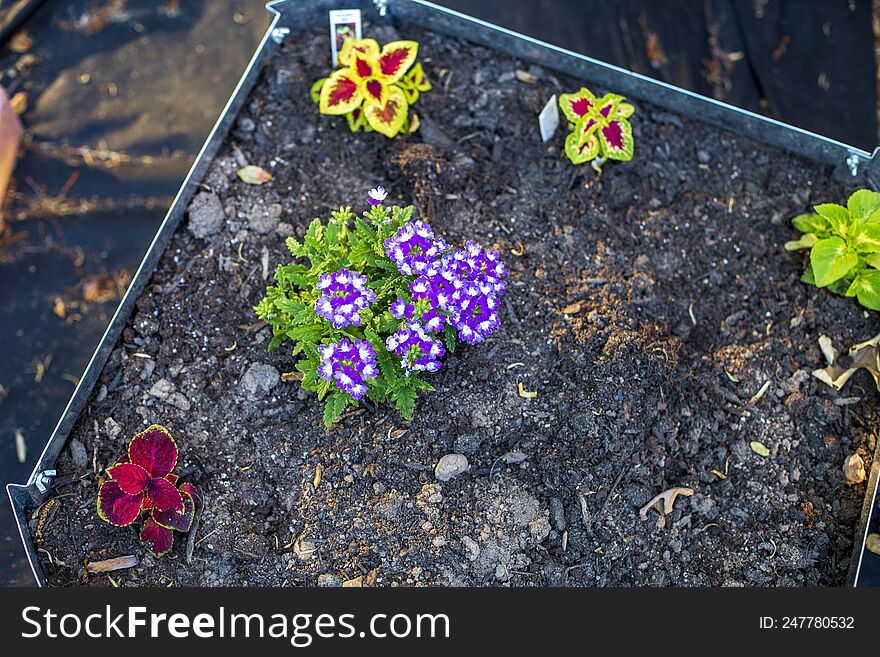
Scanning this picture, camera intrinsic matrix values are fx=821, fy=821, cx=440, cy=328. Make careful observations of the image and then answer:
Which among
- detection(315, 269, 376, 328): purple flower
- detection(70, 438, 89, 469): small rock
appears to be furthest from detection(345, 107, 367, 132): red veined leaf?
detection(70, 438, 89, 469): small rock

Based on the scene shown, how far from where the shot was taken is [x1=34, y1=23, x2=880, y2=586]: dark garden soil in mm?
2447

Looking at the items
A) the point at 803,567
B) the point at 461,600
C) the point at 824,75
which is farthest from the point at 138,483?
the point at 824,75

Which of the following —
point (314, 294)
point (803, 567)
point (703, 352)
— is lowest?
point (803, 567)

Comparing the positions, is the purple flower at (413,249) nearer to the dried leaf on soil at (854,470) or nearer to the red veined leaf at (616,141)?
the red veined leaf at (616,141)

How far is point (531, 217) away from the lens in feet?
9.25

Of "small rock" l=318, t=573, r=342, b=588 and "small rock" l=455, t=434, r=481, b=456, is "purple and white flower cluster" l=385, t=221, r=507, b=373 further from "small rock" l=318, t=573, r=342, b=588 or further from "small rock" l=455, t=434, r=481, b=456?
"small rock" l=318, t=573, r=342, b=588

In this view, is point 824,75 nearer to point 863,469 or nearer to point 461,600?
point 863,469

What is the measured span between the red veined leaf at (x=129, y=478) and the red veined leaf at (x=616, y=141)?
1.79 metres

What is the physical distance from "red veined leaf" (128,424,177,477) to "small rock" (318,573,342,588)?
1.78 feet

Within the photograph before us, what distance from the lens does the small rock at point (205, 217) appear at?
2766mm

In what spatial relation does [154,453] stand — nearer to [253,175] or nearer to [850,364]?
[253,175]

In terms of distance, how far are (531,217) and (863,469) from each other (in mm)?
1341

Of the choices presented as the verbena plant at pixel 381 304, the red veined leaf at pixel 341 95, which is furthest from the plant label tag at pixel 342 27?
the verbena plant at pixel 381 304

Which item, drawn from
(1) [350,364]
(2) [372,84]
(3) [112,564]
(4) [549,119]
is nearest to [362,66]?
(2) [372,84]
